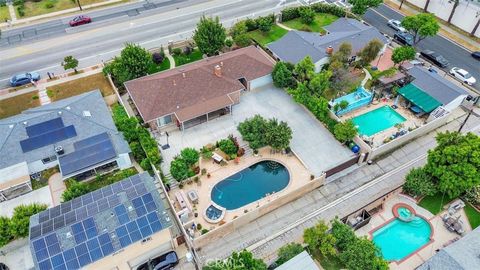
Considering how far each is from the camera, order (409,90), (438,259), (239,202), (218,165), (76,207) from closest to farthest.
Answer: (438,259) < (76,207) < (239,202) < (218,165) < (409,90)

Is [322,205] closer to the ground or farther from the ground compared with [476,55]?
closer to the ground

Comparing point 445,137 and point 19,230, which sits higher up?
point 445,137

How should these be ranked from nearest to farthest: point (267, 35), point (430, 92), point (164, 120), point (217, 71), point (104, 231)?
1. point (104, 231)
2. point (164, 120)
3. point (430, 92)
4. point (217, 71)
5. point (267, 35)

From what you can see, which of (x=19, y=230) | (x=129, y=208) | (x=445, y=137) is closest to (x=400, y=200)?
(x=445, y=137)

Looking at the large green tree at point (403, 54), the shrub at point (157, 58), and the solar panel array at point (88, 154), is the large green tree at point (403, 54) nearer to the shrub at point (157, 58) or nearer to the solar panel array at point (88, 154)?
the shrub at point (157, 58)

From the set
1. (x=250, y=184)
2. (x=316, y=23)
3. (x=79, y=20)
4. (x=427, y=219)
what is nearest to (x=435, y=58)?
(x=316, y=23)

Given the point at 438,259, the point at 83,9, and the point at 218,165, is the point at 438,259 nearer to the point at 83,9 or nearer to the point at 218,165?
the point at 218,165

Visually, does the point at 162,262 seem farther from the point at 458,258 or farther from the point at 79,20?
the point at 79,20
